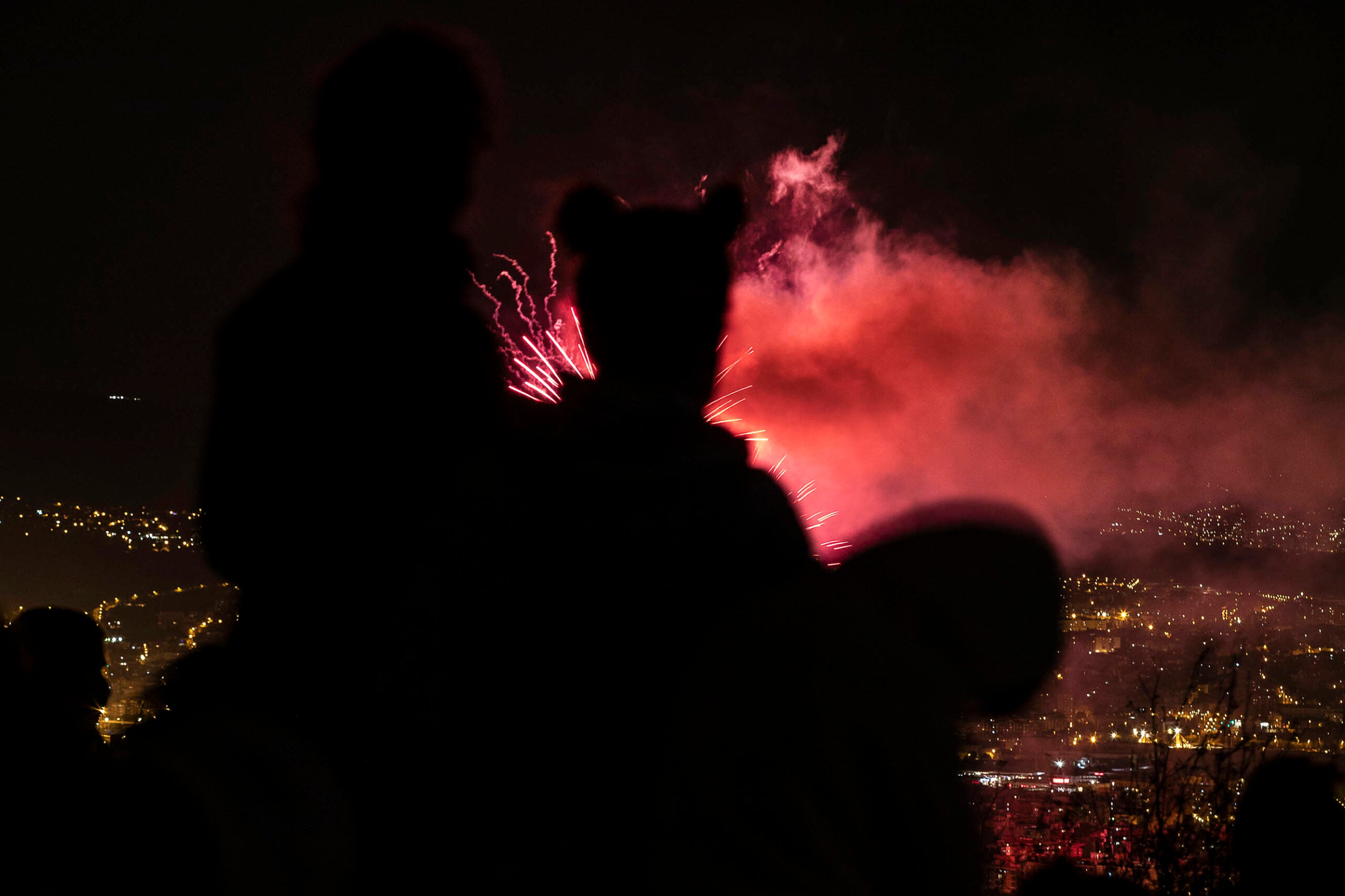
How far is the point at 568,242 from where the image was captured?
1.37 m

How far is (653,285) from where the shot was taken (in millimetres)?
1275

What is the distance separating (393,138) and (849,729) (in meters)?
1.36

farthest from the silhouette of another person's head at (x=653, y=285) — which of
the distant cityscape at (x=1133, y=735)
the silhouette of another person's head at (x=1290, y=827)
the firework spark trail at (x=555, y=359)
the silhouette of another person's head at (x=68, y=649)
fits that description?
the silhouette of another person's head at (x=1290, y=827)

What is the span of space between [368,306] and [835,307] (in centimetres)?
1233

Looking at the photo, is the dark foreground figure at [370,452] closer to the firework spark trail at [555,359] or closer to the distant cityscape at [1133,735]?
the firework spark trail at [555,359]

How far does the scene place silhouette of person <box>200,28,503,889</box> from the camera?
138 cm

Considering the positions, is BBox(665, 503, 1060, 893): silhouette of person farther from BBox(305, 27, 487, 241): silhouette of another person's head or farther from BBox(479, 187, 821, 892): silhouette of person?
BBox(305, 27, 487, 241): silhouette of another person's head

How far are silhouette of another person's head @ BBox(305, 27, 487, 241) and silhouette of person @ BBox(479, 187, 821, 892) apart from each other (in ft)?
2.43

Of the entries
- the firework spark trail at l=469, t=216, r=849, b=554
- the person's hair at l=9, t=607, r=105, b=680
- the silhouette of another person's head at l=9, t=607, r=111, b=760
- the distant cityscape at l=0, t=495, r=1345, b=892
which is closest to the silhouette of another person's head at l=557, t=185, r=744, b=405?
the firework spark trail at l=469, t=216, r=849, b=554

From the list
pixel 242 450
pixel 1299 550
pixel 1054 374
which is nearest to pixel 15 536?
pixel 242 450

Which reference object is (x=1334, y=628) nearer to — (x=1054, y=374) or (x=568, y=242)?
(x=1054, y=374)

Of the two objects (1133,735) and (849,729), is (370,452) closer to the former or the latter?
(849,729)

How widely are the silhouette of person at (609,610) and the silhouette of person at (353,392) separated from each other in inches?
6.9

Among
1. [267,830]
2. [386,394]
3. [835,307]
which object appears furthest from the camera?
[835,307]
